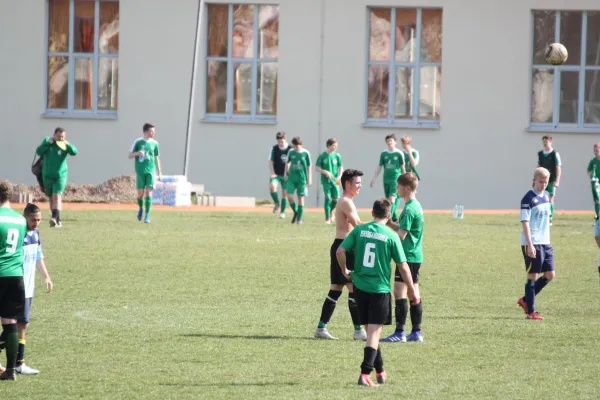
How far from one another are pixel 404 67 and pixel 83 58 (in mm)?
10592

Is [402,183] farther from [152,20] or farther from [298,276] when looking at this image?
[152,20]

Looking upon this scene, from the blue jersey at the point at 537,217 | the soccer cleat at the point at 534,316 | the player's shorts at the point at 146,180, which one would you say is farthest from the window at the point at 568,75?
the soccer cleat at the point at 534,316

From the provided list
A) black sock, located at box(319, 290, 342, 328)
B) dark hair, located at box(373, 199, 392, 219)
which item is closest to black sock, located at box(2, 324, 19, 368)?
dark hair, located at box(373, 199, 392, 219)

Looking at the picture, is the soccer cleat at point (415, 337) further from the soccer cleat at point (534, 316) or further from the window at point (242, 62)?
the window at point (242, 62)

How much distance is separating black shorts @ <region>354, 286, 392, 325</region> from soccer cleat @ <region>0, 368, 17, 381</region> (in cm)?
299

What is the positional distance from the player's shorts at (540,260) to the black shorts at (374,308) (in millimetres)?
4514

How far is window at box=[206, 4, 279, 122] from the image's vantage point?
37.4m

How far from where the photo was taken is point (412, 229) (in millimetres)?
12031

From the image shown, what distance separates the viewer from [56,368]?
10359 millimetres

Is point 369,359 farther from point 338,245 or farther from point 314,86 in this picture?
point 314,86

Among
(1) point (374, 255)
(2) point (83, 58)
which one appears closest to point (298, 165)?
(2) point (83, 58)

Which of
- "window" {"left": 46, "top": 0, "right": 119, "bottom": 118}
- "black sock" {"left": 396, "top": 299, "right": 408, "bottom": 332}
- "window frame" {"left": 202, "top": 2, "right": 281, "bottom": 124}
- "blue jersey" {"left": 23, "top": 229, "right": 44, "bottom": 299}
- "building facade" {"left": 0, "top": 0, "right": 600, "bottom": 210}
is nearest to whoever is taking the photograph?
"blue jersey" {"left": 23, "top": 229, "right": 44, "bottom": 299}

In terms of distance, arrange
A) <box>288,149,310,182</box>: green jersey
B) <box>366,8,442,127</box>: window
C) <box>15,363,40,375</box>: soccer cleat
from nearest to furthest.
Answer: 1. <box>15,363,40,375</box>: soccer cleat
2. <box>288,149,310,182</box>: green jersey
3. <box>366,8,442,127</box>: window

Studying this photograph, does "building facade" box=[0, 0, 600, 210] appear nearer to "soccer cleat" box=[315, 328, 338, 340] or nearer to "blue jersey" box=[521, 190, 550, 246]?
"blue jersey" box=[521, 190, 550, 246]
